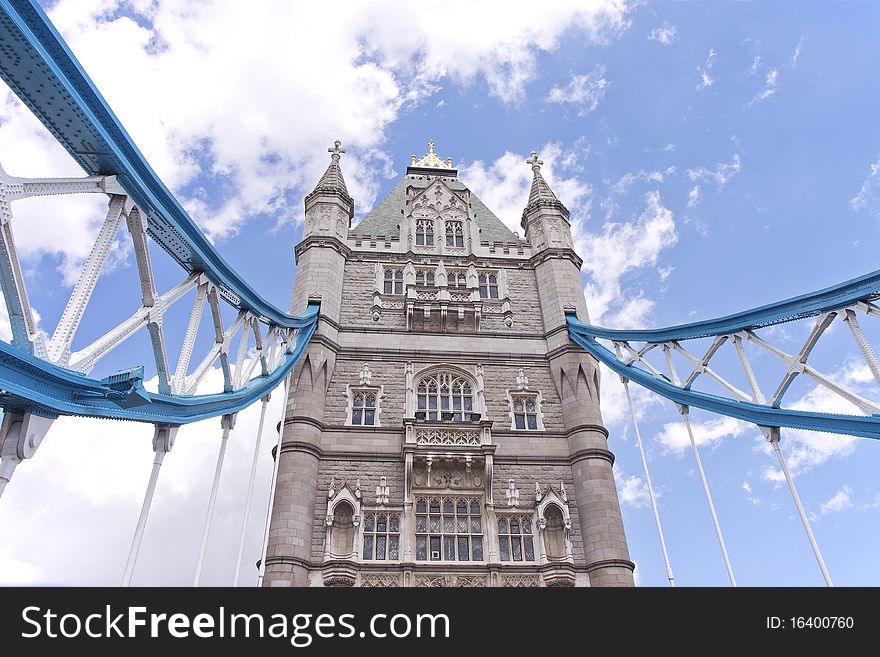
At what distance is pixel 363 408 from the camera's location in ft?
60.6

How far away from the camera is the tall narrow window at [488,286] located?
22422 mm

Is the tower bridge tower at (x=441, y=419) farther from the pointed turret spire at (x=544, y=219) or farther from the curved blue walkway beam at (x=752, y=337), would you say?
the curved blue walkway beam at (x=752, y=337)

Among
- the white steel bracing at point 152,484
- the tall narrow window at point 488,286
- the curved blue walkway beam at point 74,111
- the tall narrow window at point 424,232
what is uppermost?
the tall narrow window at point 424,232

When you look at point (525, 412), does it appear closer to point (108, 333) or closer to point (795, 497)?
point (795, 497)

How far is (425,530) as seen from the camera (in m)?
16.2

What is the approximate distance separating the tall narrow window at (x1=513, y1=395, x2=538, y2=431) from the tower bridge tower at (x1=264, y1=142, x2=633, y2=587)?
0.16 feet

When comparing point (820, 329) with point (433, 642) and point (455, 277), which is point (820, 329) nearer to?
point (433, 642)

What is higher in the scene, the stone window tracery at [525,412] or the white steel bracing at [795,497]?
the stone window tracery at [525,412]

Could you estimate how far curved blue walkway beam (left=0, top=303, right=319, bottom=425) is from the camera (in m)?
6.23

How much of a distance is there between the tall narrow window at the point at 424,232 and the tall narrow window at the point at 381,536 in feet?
39.4

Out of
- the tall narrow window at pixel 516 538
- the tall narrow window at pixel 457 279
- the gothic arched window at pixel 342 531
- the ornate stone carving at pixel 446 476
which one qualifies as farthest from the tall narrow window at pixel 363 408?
the tall narrow window at pixel 457 279

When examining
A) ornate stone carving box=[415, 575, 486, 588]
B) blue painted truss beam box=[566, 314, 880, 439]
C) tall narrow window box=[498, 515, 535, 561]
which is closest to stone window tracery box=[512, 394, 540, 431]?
blue painted truss beam box=[566, 314, 880, 439]

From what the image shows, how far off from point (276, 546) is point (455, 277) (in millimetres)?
12182

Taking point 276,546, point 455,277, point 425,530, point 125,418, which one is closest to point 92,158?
point 125,418
